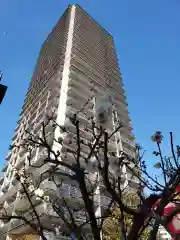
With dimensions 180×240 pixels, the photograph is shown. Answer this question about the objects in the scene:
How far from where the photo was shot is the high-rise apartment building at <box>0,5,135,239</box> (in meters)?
31.2

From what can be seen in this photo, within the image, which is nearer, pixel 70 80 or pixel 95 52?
pixel 70 80

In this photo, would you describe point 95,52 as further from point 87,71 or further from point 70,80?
point 70,80

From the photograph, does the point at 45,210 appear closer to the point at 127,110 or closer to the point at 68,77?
the point at 68,77

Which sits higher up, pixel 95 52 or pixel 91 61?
pixel 95 52

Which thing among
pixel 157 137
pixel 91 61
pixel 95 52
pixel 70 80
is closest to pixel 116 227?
pixel 157 137

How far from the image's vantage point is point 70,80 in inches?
1385

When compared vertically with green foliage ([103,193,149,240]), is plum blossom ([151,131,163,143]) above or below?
above

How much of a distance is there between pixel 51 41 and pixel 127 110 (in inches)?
886

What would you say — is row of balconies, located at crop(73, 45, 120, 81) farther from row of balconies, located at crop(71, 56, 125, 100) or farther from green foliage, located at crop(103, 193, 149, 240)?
green foliage, located at crop(103, 193, 149, 240)

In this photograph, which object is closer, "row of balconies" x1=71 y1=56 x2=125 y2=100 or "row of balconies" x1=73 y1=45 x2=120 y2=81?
"row of balconies" x1=71 y1=56 x2=125 y2=100

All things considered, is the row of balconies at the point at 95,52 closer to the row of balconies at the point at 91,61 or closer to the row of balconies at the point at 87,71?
the row of balconies at the point at 91,61

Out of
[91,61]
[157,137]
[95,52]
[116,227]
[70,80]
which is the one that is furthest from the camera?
[95,52]

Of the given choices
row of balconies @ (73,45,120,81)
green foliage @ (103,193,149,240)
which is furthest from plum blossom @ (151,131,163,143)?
row of balconies @ (73,45,120,81)

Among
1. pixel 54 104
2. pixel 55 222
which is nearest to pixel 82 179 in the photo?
pixel 55 222
